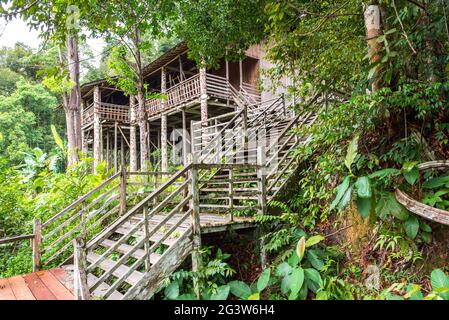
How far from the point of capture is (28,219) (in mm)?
6895

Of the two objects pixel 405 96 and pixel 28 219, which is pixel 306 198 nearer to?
pixel 405 96

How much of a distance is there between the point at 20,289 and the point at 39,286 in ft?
0.80

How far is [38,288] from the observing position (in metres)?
4.22

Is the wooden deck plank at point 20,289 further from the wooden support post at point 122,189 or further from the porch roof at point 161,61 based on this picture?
the porch roof at point 161,61

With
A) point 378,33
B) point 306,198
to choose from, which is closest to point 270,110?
point 306,198

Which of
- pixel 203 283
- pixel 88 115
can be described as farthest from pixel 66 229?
pixel 88 115

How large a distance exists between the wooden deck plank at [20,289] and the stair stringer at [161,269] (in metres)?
1.60

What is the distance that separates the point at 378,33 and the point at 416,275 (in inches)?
117

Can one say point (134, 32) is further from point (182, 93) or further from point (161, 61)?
point (161, 61)

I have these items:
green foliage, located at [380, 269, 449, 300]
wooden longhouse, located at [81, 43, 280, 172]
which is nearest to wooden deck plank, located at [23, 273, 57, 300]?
green foliage, located at [380, 269, 449, 300]

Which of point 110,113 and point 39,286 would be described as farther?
point 110,113

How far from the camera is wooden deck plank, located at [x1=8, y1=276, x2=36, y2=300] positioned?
396 cm

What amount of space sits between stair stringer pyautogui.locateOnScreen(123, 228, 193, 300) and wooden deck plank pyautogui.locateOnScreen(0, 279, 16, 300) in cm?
189

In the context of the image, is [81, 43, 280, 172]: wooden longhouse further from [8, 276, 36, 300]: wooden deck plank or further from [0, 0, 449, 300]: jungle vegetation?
[8, 276, 36, 300]: wooden deck plank
